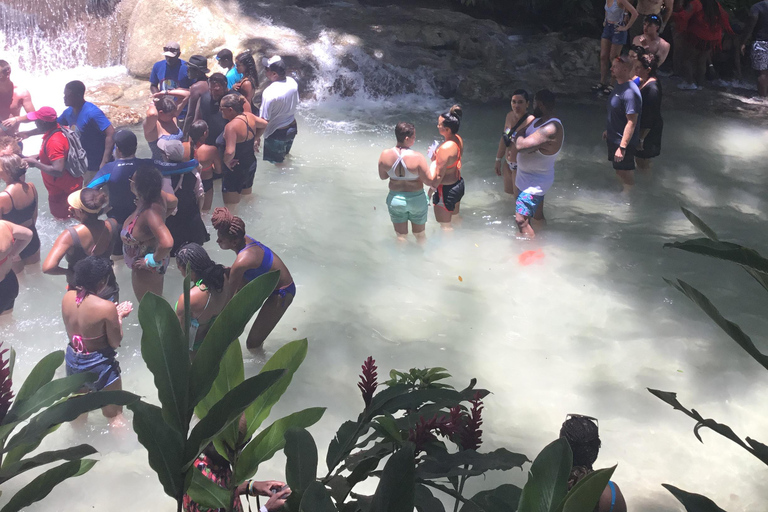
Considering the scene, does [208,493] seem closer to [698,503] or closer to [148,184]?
[698,503]

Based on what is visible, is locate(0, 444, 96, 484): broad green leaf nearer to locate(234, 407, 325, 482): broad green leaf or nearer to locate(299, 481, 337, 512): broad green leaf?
locate(234, 407, 325, 482): broad green leaf

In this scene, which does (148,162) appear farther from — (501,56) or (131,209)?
(501,56)

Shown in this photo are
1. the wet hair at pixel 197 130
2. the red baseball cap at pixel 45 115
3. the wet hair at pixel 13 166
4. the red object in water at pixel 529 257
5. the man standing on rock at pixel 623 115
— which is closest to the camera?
the wet hair at pixel 13 166

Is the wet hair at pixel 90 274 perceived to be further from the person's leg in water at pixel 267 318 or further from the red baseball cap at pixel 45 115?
the red baseball cap at pixel 45 115

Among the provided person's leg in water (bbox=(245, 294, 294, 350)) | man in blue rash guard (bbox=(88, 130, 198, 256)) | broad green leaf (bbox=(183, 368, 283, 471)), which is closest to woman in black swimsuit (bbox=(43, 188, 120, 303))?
man in blue rash guard (bbox=(88, 130, 198, 256))

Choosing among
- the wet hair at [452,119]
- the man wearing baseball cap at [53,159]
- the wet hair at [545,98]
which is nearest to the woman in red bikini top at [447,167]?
the wet hair at [452,119]

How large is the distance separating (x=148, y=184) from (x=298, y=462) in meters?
4.27

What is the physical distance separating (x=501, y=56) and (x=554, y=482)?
41.3ft

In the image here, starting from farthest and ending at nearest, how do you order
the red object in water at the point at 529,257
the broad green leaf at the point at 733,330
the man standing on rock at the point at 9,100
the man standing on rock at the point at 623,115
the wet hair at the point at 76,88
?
the man standing on rock at the point at 9,100 → the man standing on rock at the point at 623,115 → the red object in water at the point at 529,257 → the wet hair at the point at 76,88 → the broad green leaf at the point at 733,330

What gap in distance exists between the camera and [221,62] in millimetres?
8305

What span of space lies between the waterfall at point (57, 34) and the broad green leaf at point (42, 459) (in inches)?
494

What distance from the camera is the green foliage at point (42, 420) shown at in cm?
122

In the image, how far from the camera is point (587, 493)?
1.04m

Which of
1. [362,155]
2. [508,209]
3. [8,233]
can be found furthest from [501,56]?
[8,233]
